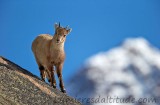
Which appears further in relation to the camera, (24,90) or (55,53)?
(55,53)

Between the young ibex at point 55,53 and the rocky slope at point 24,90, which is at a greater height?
the young ibex at point 55,53

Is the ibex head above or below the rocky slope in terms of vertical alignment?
above

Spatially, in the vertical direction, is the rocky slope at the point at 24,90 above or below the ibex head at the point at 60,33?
below

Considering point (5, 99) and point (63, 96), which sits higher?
point (63, 96)

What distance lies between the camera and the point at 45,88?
3616cm

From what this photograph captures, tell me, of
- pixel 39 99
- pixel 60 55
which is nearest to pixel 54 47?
pixel 60 55

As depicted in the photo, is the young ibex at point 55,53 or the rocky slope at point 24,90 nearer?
the rocky slope at point 24,90

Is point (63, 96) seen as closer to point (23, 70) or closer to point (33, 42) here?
point (23, 70)

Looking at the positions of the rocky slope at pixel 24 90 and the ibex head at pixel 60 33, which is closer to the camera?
the rocky slope at pixel 24 90

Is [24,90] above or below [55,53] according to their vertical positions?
below

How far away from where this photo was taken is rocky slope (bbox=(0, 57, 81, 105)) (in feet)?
101

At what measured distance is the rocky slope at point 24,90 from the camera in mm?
30917

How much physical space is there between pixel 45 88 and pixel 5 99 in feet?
22.0

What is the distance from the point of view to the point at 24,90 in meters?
33.2
